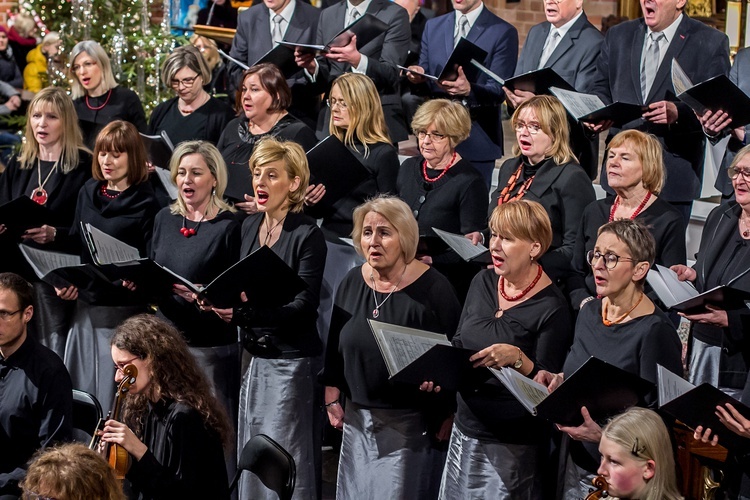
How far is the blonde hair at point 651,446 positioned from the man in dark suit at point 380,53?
3.08 meters

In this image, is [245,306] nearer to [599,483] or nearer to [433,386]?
[433,386]

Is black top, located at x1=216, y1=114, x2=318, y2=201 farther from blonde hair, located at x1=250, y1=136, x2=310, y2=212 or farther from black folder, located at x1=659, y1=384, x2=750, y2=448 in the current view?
black folder, located at x1=659, y1=384, x2=750, y2=448

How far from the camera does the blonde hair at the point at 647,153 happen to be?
4488mm

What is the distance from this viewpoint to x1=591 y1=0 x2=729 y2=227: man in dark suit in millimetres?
5082

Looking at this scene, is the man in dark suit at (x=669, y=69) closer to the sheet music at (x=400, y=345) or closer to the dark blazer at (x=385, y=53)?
the dark blazer at (x=385, y=53)

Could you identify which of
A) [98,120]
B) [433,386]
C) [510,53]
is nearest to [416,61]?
[510,53]

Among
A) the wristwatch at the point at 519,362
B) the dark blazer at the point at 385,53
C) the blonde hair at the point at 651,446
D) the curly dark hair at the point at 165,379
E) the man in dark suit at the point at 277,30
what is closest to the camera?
the blonde hair at the point at 651,446

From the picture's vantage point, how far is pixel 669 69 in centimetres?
514

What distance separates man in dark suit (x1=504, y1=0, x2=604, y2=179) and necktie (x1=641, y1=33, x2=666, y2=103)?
31 centimetres

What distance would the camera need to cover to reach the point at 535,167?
491 cm

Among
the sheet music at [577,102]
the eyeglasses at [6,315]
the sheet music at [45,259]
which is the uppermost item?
the sheet music at [577,102]

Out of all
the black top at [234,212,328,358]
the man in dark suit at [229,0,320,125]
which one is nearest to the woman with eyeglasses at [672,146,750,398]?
the black top at [234,212,328,358]

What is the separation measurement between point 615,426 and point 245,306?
175 centimetres

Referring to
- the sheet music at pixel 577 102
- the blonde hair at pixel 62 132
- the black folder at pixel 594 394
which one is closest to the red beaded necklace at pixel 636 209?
the sheet music at pixel 577 102
